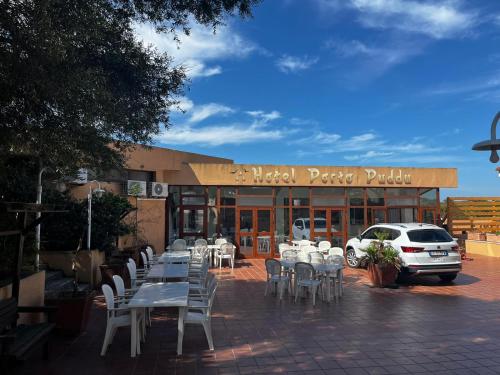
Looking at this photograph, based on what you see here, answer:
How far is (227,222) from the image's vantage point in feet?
56.4

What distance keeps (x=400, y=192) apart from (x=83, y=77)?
16546 millimetres

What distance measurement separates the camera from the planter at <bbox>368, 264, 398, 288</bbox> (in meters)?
10.5

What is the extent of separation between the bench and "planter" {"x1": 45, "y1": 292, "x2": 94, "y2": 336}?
1.72 ft

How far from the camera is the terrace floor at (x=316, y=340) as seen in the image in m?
5.04

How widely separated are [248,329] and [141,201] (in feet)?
32.3

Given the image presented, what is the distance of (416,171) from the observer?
61.1ft

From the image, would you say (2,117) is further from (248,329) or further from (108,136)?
(248,329)

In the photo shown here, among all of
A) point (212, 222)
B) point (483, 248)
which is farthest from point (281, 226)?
point (483, 248)

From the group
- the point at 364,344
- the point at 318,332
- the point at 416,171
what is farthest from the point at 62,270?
the point at 416,171

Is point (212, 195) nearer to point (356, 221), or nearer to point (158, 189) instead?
point (158, 189)

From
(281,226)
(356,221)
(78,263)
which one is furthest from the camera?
(356,221)

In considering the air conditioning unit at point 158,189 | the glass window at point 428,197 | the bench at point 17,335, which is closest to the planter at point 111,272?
the bench at point 17,335

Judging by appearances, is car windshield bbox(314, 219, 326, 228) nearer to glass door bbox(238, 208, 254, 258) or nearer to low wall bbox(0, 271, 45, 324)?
glass door bbox(238, 208, 254, 258)

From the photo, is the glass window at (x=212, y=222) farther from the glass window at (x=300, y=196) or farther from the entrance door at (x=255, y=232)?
the glass window at (x=300, y=196)
